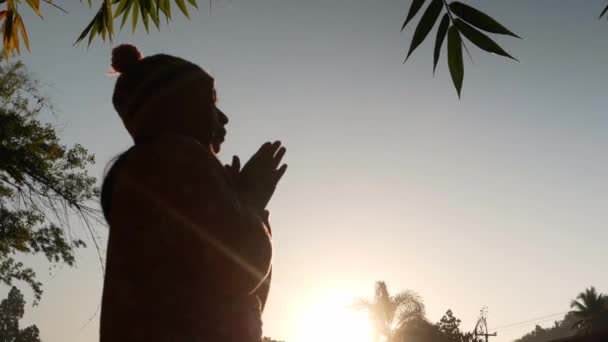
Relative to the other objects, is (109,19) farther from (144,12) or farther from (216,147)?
(216,147)

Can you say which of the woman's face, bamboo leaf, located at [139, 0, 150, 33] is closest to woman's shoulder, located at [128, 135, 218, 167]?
the woman's face

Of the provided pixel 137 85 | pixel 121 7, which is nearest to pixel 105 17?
pixel 121 7

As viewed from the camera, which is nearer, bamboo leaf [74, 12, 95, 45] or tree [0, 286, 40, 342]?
bamboo leaf [74, 12, 95, 45]

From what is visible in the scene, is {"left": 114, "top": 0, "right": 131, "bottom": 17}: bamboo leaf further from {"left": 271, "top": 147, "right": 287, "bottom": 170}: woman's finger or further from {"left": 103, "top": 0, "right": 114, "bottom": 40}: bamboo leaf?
{"left": 271, "top": 147, "right": 287, "bottom": 170}: woman's finger

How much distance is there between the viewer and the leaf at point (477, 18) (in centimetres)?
158

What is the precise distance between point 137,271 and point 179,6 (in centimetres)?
227

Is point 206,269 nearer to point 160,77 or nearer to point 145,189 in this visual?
point 145,189

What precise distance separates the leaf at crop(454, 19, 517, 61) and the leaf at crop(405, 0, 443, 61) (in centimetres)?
8

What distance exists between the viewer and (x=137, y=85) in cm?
162

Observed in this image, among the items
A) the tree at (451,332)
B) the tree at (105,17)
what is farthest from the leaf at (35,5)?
the tree at (451,332)

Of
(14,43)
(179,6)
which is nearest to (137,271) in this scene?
(179,6)

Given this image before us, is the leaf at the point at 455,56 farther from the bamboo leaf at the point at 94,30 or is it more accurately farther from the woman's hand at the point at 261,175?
the bamboo leaf at the point at 94,30

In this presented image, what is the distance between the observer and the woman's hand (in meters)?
1.58

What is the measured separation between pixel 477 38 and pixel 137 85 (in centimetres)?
127
